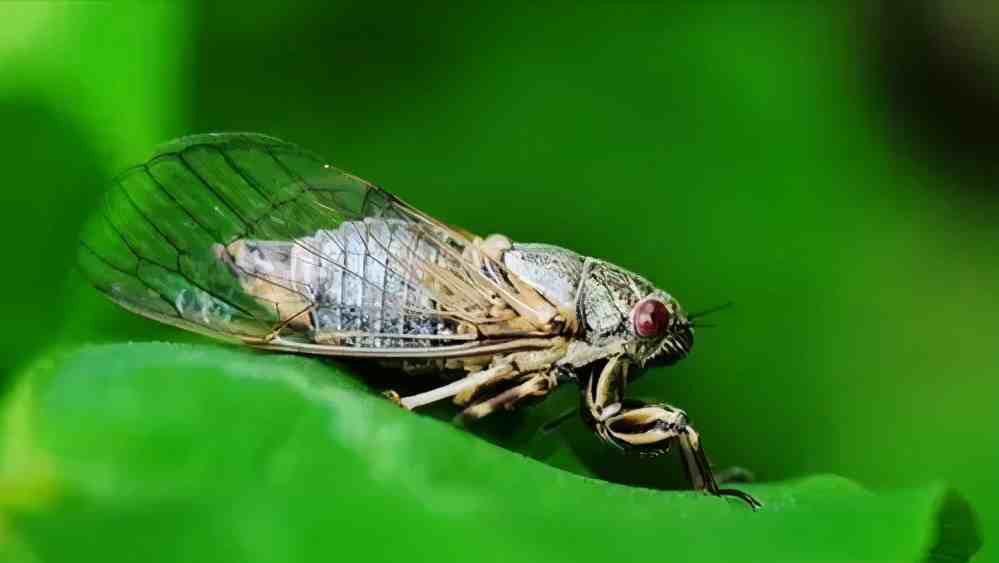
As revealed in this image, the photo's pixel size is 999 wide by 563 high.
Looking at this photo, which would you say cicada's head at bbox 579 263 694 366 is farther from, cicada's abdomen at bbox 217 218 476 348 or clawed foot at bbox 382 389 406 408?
clawed foot at bbox 382 389 406 408

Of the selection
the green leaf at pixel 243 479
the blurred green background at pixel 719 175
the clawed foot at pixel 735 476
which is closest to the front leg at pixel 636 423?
the clawed foot at pixel 735 476

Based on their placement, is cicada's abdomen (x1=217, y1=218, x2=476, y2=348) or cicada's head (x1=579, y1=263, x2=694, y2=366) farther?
cicada's head (x1=579, y1=263, x2=694, y2=366)

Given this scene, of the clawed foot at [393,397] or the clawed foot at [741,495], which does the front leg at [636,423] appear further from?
the clawed foot at [393,397]

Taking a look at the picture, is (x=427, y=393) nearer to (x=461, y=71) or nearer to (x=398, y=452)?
(x=398, y=452)

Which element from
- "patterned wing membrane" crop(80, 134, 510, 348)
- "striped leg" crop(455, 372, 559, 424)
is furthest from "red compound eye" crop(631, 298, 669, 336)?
"patterned wing membrane" crop(80, 134, 510, 348)

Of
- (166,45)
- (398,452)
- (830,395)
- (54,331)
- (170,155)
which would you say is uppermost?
(166,45)

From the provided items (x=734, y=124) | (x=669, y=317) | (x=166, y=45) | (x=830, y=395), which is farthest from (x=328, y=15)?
(x=830, y=395)

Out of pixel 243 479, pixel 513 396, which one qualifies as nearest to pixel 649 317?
pixel 513 396

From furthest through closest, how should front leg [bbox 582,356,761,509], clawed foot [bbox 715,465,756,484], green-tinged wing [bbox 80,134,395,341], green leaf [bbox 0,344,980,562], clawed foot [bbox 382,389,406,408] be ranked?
clawed foot [bbox 715,465,756,484], front leg [bbox 582,356,761,509], green-tinged wing [bbox 80,134,395,341], clawed foot [bbox 382,389,406,408], green leaf [bbox 0,344,980,562]
